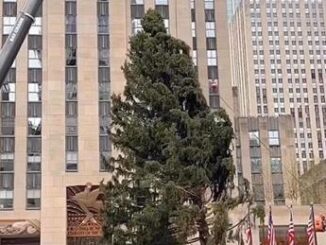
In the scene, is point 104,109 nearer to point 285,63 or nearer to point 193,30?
point 193,30

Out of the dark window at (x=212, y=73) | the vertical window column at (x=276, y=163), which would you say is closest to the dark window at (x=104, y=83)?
the dark window at (x=212, y=73)

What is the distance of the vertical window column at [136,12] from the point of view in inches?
2982

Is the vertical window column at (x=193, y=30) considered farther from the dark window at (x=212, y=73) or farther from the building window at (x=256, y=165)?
the building window at (x=256, y=165)

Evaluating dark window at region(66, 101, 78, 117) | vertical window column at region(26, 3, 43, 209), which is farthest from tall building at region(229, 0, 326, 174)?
dark window at region(66, 101, 78, 117)

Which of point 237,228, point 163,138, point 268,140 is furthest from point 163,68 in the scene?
point 268,140

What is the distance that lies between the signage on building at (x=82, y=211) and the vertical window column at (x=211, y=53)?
1716 centimetres

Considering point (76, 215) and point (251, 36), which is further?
point (251, 36)

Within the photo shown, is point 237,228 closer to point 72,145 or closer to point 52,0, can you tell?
point 72,145

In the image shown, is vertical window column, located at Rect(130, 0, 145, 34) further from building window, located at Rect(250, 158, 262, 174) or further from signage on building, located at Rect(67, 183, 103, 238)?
building window, located at Rect(250, 158, 262, 174)

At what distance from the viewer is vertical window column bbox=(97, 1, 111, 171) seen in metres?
70.2

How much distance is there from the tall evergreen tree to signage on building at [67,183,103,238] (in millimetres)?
33282

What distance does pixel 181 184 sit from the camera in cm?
3031

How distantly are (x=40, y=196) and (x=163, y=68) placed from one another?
1516 inches

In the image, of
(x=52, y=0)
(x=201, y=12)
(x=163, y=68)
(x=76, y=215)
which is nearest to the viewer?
(x=163, y=68)
